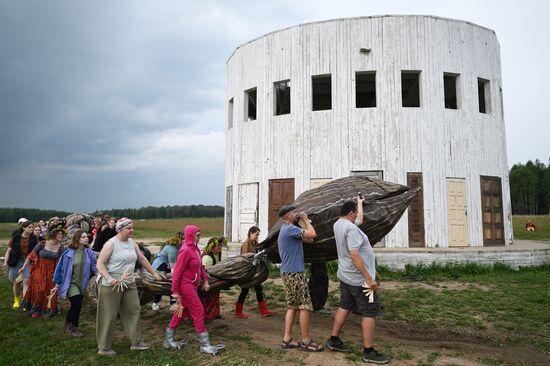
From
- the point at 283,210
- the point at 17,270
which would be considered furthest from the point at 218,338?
the point at 17,270

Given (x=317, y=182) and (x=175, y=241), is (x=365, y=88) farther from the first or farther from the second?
(x=175, y=241)

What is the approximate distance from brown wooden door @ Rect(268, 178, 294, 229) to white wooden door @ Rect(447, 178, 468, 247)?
205 inches

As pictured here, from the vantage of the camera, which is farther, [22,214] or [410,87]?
[22,214]

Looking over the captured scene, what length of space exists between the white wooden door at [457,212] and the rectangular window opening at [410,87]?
13.1 ft

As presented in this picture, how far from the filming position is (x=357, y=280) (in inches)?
180

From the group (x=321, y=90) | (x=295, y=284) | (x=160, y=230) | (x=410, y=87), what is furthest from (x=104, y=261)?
(x=160, y=230)

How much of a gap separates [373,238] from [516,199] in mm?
78970

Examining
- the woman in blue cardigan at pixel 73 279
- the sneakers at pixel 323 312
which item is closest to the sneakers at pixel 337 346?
the sneakers at pixel 323 312

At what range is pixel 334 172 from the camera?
1209 cm

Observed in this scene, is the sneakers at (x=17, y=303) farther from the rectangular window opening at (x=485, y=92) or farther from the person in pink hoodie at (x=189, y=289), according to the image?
the rectangular window opening at (x=485, y=92)

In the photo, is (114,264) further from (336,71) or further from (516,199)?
(516,199)

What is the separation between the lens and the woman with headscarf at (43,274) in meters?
6.90

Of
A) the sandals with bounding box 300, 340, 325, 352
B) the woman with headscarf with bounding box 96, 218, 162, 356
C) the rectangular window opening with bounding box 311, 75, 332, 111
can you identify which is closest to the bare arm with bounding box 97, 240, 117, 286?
the woman with headscarf with bounding box 96, 218, 162, 356

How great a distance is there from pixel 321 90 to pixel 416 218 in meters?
6.54
